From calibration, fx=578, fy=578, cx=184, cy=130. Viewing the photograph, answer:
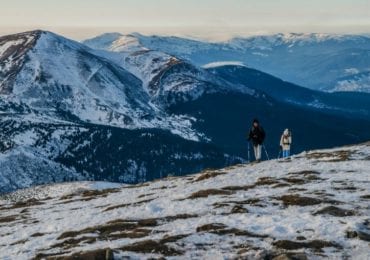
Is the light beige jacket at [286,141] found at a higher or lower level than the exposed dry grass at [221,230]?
lower

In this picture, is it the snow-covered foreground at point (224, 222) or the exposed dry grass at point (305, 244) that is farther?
the snow-covered foreground at point (224, 222)

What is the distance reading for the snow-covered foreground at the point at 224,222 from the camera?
26594 mm

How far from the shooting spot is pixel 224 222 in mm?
31609

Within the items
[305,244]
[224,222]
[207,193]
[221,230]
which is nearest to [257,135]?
[207,193]

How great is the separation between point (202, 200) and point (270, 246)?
1384 centimetres

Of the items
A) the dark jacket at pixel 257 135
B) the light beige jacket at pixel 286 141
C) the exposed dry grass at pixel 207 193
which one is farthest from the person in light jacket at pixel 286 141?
the exposed dry grass at pixel 207 193

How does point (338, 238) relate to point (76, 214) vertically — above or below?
above

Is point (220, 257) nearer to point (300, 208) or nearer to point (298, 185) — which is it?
point (300, 208)

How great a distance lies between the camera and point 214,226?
30750 mm

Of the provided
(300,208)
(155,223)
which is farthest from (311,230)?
(155,223)

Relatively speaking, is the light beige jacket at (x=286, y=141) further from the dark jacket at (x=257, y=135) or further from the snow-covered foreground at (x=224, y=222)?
the snow-covered foreground at (x=224, y=222)

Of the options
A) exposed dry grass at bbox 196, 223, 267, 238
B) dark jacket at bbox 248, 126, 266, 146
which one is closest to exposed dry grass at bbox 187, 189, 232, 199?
exposed dry grass at bbox 196, 223, 267, 238

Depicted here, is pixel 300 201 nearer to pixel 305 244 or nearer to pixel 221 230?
pixel 221 230

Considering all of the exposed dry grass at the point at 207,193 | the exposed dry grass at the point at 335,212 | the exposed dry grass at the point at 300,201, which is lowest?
the exposed dry grass at the point at 207,193
